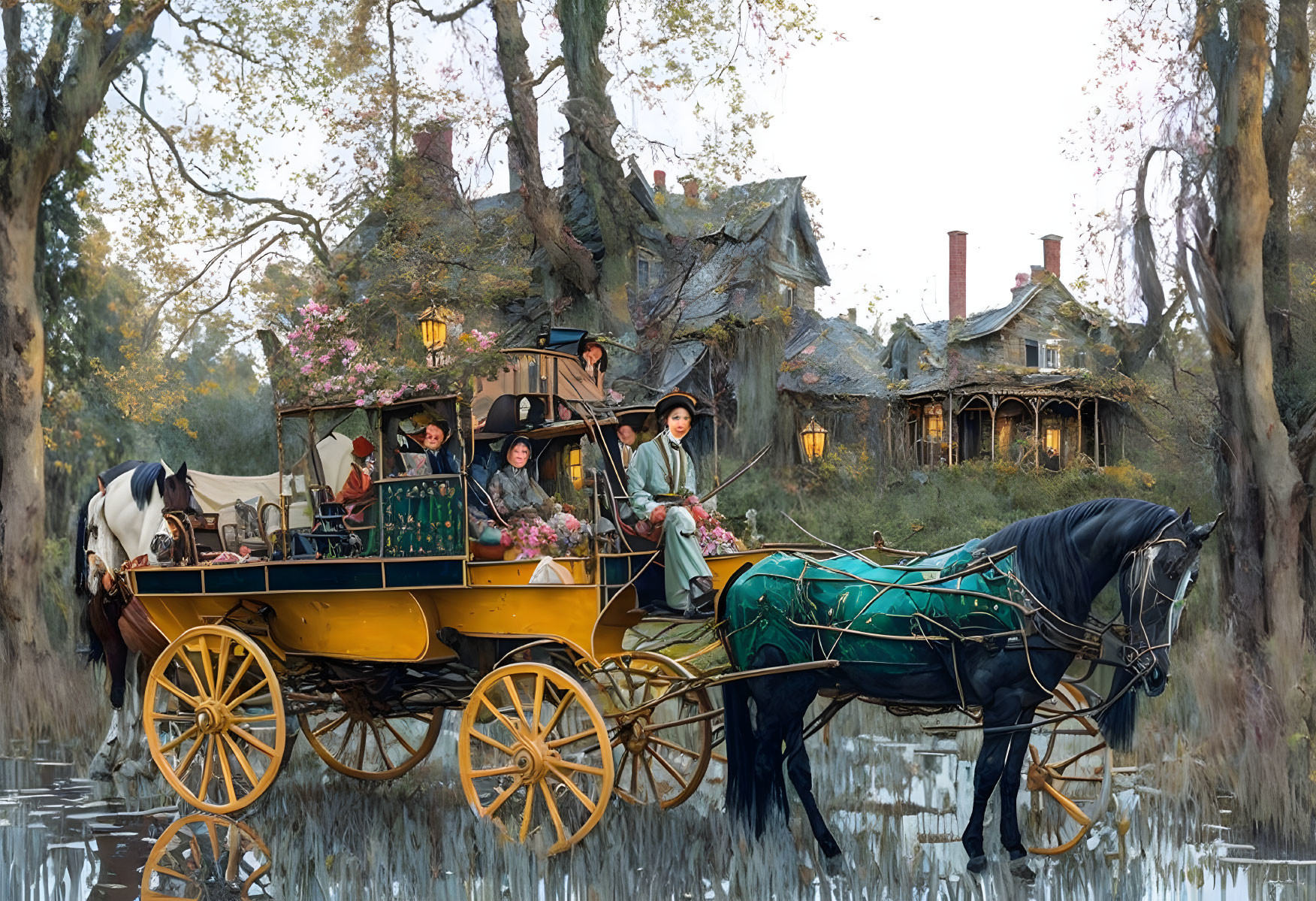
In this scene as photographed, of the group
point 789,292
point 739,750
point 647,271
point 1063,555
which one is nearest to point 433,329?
point 739,750

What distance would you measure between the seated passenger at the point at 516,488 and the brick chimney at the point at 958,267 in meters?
23.6

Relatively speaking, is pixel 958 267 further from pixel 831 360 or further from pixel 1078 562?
pixel 1078 562

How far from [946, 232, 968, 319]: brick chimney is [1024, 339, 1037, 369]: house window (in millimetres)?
1887

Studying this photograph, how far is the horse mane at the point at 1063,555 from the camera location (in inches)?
227

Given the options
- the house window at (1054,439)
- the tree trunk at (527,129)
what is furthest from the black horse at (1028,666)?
the house window at (1054,439)

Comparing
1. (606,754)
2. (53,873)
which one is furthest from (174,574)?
(606,754)

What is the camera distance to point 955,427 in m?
27.2

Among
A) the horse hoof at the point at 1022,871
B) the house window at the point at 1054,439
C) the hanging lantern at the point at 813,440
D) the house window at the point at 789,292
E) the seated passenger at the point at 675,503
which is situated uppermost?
the house window at the point at 789,292

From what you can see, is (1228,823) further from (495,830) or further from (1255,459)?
Result: (495,830)

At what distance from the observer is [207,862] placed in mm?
6789

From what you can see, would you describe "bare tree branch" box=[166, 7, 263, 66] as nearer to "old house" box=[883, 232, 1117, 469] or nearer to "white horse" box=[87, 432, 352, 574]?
"white horse" box=[87, 432, 352, 574]

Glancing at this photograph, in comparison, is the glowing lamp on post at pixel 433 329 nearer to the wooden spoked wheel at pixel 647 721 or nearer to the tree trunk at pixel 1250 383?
the wooden spoked wheel at pixel 647 721

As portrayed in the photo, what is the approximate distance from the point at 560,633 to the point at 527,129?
1090 cm

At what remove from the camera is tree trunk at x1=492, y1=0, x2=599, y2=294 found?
16344 millimetres
